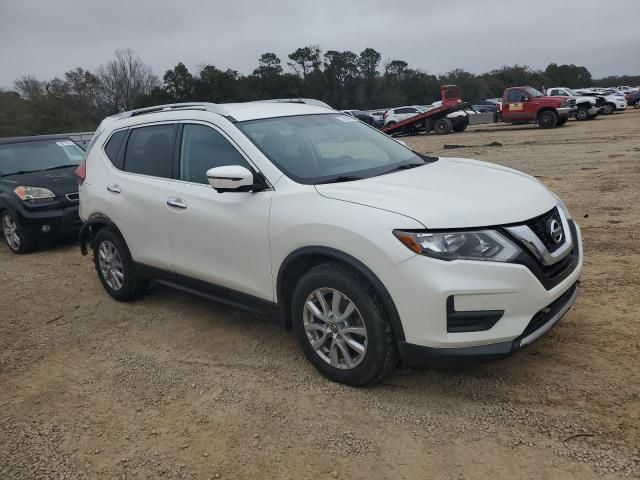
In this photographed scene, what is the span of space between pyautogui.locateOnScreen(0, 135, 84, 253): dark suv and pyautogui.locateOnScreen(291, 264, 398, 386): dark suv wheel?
5394mm

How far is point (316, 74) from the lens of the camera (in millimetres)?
79188

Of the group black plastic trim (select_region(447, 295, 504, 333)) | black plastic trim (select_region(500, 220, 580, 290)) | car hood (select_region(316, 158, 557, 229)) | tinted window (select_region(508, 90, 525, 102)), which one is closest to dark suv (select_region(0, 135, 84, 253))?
car hood (select_region(316, 158, 557, 229))

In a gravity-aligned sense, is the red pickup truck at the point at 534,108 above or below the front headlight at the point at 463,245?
above

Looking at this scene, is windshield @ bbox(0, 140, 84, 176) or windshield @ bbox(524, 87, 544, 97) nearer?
windshield @ bbox(0, 140, 84, 176)

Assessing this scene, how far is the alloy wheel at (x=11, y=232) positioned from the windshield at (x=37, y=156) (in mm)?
784

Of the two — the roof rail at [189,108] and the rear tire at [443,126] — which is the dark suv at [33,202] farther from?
the rear tire at [443,126]

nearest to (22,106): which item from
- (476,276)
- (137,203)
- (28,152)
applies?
(28,152)

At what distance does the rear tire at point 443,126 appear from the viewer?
27.5 meters

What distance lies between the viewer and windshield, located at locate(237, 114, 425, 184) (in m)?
3.67

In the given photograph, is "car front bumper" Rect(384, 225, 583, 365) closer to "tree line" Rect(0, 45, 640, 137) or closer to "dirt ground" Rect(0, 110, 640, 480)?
"dirt ground" Rect(0, 110, 640, 480)

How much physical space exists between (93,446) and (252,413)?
2.95ft

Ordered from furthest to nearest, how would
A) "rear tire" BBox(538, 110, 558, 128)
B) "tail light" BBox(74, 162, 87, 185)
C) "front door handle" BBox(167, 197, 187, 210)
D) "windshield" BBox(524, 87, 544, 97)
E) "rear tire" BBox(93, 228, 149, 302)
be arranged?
"windshield" BBox(524, 87, 544, 97), "rear tire" BBox(538, 110, 558, 128), "tail light" BBox(74, 162, 87, 185), "rear tire" BBox(93, 228, 149, 302), "front door handle" BBox(167, 197, 187, 210)

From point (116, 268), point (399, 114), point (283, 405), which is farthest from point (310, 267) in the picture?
point (399, 114)

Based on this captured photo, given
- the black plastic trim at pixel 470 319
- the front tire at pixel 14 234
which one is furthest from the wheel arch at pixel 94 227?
the black plastic trim at pixel 470 319
